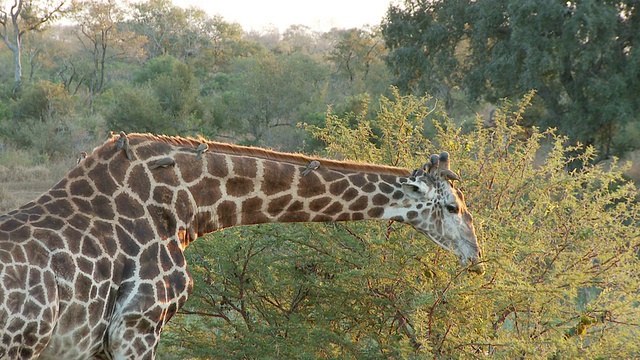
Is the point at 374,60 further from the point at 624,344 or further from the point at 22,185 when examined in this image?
the point at 624,344

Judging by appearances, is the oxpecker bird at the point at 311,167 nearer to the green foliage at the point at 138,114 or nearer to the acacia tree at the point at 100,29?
the green foliage at the point at 138,114

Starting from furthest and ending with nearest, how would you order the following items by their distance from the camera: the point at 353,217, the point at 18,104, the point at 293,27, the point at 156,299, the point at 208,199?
the point at 293,27, the point at 18,104, the point at 353,217, the point at 208,199, the point at 156,299

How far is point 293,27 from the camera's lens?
230 feet

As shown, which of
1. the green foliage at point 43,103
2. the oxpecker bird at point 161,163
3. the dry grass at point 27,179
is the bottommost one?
the dry grass at point 27,179

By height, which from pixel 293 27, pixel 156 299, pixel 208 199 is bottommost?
pixel 293 27

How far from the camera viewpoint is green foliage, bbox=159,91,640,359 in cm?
549

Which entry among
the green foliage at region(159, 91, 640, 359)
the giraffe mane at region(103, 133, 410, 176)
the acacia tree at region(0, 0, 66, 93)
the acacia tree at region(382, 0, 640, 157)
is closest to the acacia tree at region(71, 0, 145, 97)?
the acacia tree at region(0, 0, 66, 93)

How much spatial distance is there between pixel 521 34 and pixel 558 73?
4.61 feet

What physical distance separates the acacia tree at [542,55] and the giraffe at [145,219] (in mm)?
12421

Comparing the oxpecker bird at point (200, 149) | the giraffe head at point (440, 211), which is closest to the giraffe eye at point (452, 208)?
the giraffe head at point (440, 211)

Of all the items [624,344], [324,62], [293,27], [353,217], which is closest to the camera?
[353,217]

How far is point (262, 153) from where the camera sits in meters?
4.84

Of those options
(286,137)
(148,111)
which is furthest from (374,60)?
(148,111)

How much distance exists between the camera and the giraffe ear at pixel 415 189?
4941mm
